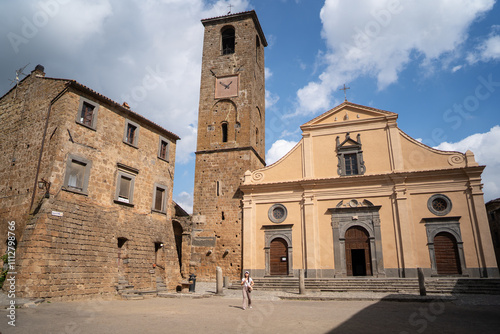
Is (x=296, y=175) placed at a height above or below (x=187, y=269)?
above

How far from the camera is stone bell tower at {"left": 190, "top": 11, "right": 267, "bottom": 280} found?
21.3 m

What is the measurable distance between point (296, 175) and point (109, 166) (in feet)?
36.5

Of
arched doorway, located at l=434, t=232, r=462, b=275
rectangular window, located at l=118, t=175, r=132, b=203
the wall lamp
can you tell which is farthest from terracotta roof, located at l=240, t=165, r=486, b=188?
the wall lamp

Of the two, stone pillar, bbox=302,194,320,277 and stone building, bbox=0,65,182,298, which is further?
stone pillar, bbox=302,194,320,277

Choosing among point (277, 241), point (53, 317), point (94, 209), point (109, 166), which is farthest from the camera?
point (277, 241)

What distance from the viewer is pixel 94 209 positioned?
14.2 metres

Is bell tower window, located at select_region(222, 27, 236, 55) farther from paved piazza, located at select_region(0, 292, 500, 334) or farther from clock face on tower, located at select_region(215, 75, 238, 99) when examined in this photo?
paved piazza, located at select_region(0, 292, 500, 334)

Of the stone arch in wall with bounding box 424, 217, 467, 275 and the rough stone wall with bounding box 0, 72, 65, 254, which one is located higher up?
the rough stone wall with bounding box 0, 72, 65, 254

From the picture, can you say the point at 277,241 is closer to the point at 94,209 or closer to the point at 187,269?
the point at 187,269

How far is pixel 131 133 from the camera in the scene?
17141 mm

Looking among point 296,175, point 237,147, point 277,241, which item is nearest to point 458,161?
point 296,175

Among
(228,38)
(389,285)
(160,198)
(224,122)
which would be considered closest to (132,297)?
(160,198)

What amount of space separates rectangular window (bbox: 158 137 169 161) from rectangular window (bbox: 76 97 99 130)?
4302 millimetres

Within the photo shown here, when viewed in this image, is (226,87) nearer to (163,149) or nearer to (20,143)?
(163,149)
